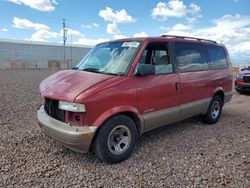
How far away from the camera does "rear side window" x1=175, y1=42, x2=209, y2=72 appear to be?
453cm

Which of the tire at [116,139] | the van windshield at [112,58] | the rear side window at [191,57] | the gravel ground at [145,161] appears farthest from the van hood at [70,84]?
the rear side window at [191,57]

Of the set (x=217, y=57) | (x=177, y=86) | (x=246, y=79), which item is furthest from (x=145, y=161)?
(x=246, y=79)

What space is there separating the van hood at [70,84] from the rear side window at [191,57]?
1.71m

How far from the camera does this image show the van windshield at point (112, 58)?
12.3 feet

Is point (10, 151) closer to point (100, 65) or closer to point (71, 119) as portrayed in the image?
point (71, 119)

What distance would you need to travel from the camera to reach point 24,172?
3.23 m

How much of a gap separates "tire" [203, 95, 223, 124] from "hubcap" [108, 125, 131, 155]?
2688 millimetres

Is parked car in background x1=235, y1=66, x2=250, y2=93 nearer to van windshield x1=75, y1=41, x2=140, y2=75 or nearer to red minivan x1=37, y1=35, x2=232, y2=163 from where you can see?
red minivan x1=37, y1=35, x2=232, y2=163

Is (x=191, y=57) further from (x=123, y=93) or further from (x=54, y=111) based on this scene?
(x=54, y=111)

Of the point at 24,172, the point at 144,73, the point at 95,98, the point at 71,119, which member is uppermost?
the point at 144,73

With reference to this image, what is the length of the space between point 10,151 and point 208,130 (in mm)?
4028

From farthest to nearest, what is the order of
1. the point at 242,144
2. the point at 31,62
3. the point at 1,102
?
the point at 31,62
the point at 1,102
the point at 242,144

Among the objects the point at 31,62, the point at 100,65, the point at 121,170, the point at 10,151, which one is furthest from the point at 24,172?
the point at 31,62

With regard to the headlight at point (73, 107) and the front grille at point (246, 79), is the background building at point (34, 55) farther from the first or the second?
the headlight at point (73, 107)
